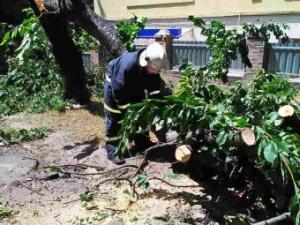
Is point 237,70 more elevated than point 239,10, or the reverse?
point 239,10

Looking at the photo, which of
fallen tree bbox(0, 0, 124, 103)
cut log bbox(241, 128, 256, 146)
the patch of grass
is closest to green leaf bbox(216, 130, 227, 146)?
cut log bbox(241, 128, 256, 146)

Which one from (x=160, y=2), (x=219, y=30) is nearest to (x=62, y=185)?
(x=219, y=30)

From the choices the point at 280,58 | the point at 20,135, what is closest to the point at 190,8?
the point at 280,58

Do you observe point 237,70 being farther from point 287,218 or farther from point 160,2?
point 287,218

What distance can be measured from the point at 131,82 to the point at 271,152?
2.28m

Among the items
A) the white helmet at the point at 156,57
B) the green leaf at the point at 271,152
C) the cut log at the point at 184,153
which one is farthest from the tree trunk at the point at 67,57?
the green leaf at the point at 271,152

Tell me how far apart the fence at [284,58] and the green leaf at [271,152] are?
8.21 m

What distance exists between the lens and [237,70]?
1188 centimetres

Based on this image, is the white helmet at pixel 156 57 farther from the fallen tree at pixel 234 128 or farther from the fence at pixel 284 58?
the fence at pixel 284 58

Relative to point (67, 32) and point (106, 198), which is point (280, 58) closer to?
point (67, 32)

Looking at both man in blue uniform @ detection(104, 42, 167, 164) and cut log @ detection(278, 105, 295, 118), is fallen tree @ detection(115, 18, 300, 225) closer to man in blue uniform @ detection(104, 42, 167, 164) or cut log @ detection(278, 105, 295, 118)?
cut log @ detection(278, 105, 295, 118)

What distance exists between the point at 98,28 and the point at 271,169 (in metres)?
4.76

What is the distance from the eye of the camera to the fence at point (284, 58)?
10.8m

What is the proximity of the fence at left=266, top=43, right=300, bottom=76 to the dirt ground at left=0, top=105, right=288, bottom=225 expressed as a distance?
691 cm
